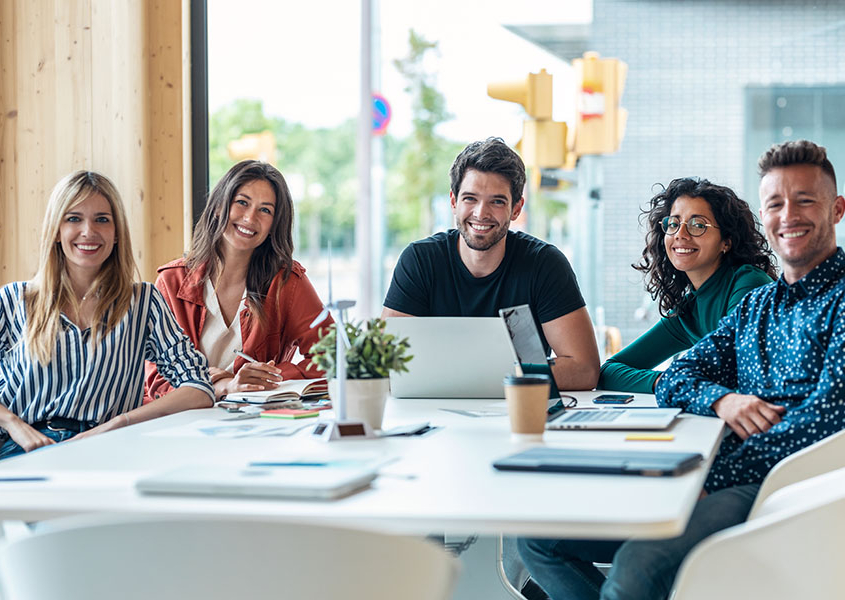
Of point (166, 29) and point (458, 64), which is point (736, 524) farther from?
point (458, 64)

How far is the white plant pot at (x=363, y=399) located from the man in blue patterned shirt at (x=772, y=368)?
0.57 metres

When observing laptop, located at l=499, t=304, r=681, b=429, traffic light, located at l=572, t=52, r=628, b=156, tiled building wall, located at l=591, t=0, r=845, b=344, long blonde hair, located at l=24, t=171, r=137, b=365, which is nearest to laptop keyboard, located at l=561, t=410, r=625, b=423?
laptop, located at l=499, t=304, r=681, b=429

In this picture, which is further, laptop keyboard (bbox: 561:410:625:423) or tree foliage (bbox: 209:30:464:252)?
tree foliage (bbox: 209:30:464:252)

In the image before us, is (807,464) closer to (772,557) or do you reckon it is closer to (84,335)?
(772,557)

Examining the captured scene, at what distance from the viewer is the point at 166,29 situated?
403cm

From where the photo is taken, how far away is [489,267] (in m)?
3.07

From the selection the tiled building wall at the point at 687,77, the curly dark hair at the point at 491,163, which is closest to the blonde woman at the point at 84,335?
the curly dark hair at the point at 491,163

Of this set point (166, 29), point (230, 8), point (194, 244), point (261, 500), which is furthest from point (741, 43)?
point (261, 500)

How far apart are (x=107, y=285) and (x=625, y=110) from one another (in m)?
3.97

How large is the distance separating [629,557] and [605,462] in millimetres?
225

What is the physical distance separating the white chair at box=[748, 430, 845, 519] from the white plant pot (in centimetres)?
74

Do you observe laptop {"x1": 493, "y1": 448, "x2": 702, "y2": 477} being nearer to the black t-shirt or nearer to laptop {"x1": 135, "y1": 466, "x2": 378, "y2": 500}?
laptop {"x1": 135, "y1": 466, "x2": 378, "y2": 500}

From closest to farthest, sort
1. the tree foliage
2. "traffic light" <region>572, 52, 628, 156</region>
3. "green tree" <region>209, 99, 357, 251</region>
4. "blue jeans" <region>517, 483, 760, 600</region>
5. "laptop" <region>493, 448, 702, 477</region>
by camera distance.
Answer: "laptop" <region>493, 448, 702, 477</region> < "blue jeans" <region>517, 483, 760, 600</region> < "traffic light" <region>572, 52, 628, 156</region> < the tree foliage < "green tree" <region>209, 99, 357, 251</region>

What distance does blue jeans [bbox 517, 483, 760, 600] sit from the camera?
1.58 meters
